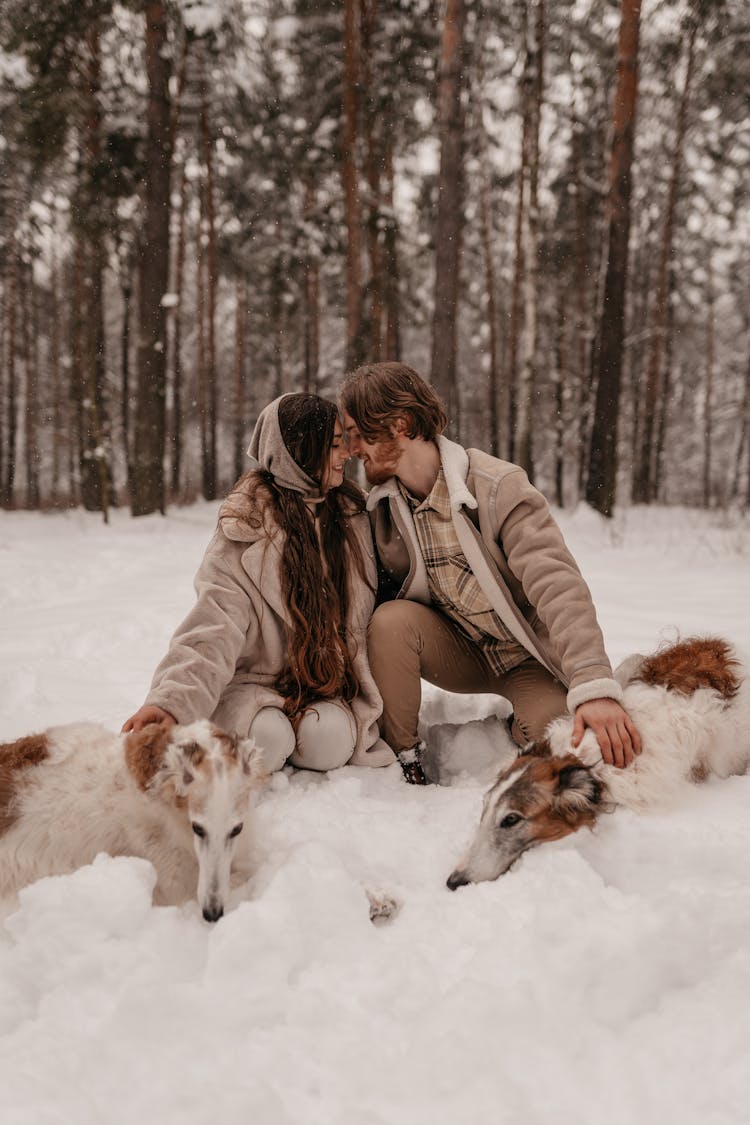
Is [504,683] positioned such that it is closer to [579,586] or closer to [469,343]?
[579,586]

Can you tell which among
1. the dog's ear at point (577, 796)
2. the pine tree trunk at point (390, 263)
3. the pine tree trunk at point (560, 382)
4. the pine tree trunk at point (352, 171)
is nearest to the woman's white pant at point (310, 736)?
the dog's ear at point (577, 796)

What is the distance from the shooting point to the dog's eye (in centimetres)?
250

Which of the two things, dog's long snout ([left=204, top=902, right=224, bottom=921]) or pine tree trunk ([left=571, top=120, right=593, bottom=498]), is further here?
pine tree trunk ([left=571, top=120, right=593, bottom=498])

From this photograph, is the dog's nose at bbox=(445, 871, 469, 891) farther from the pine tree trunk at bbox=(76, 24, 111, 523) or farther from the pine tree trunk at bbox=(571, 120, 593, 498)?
the pine tree trunk at bbox=(571, 120, 593, 498)

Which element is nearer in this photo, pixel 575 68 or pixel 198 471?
pixel 575 68

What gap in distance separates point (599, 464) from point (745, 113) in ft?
31.2

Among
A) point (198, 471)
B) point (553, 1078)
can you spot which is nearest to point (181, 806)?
point (553, 1078)

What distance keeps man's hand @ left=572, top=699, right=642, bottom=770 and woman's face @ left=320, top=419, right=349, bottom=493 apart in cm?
152

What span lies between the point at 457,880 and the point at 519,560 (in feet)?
4.73

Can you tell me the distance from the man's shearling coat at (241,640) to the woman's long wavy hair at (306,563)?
0.17 ft

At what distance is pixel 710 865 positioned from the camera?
91.8 inches

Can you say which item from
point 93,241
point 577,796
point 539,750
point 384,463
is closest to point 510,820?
point 577,796

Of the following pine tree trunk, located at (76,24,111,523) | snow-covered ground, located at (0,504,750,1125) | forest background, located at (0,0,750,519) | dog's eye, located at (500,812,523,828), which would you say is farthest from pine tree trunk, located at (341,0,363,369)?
snow-covered ground, located at (0,504,750,1125)

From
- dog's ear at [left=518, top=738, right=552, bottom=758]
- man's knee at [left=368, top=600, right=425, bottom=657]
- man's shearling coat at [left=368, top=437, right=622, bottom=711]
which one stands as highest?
man's shearling coat at [left=368, top=437, right=622, bottom=711]
